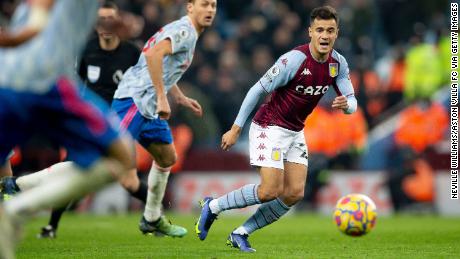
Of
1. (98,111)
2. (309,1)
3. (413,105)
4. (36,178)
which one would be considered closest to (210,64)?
(309,1)

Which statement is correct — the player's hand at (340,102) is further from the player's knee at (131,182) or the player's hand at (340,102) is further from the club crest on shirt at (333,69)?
the player's knee at (131,182)

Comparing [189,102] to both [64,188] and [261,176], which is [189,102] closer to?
[261,176]

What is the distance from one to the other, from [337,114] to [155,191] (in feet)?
28.5

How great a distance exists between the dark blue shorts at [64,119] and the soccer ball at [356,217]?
14.0ft

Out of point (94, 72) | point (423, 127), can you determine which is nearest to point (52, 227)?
point (94, 72)

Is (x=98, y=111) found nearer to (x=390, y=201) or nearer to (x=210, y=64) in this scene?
(x=390, y=201)

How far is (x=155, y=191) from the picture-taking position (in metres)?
10.2

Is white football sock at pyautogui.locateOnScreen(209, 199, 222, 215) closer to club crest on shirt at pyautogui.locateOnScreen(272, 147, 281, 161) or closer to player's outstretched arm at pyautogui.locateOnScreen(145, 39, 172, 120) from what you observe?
club crest on shirt at pyautogui.locateOnScreen(272, 147, 281, 161)

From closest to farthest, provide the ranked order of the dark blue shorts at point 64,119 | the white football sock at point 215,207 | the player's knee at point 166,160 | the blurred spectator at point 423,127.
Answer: the dark blue shorts at point 64,119
the white football sock at point 215,207
the player's knee at point 166,160
the blurred spectator at point 423,127

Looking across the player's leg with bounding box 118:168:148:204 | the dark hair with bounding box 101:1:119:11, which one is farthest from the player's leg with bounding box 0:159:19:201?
the dark hair with bounding box 101:1:119:11

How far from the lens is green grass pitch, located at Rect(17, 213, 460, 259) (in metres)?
8.38

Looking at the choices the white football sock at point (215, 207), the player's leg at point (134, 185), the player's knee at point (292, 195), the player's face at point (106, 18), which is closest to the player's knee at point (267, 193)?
the player's knee at point (292, 195)

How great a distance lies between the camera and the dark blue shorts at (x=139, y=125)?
31.4 feet

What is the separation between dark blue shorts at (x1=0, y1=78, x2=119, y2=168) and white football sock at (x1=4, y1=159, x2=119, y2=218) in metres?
0.07
